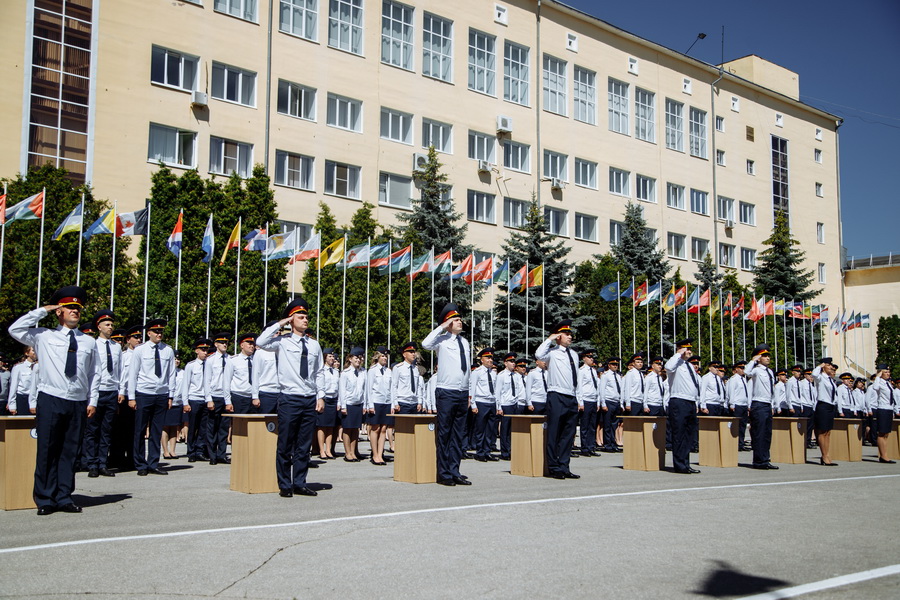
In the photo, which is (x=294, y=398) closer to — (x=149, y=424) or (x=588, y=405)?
(x=149, y=424)

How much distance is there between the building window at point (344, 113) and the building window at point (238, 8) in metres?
4.64

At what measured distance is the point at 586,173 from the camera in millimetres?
48094

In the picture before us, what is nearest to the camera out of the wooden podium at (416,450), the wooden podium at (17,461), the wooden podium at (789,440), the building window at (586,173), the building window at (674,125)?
the wooden podium at (17,461)

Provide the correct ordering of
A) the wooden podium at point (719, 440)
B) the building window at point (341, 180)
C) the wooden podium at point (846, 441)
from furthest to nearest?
the building window at point (341, 180) → the wooden podium at point (846, 441) → the wooden podium at point (719, 440)

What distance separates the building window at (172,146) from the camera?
32.7 m

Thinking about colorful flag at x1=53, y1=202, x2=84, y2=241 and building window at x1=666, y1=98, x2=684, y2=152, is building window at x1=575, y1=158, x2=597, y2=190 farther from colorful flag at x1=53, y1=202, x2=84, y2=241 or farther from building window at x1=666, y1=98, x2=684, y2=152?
colorful flag at x1=53, y1=202, x2=84, y2=241

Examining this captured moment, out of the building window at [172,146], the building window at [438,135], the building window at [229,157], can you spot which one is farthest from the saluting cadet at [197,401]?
the building window at [438,135]

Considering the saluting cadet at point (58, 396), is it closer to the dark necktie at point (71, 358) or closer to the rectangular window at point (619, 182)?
the dark necktie at point (71, 358)

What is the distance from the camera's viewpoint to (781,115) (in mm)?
62219

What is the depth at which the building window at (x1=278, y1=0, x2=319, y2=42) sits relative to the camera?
36.4 metres

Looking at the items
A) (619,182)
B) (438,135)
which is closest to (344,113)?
(438,135)

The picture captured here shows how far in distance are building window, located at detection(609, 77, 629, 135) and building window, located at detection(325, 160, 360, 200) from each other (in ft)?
Answer: 59.3


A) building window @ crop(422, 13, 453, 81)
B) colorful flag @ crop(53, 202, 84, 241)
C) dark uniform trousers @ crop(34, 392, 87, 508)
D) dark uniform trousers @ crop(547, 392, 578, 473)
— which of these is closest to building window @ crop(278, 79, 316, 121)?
building window @ crop(422, 13, 453, 81)

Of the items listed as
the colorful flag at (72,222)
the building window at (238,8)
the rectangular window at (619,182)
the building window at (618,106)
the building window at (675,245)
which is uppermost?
the building window at (618,106)
